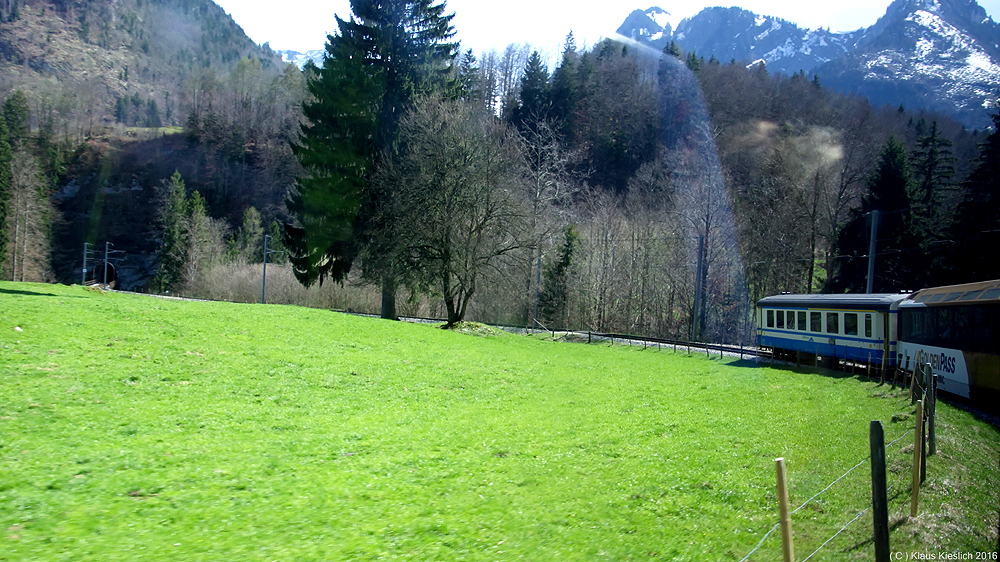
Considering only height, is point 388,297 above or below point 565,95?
below

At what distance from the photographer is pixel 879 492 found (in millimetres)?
4375

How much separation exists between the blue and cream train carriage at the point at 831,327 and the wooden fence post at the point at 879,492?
823 inches

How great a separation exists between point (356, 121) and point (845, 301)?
95.7ft

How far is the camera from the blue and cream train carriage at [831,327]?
80.5 ft

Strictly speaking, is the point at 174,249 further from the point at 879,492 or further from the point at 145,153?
the point at 879,492

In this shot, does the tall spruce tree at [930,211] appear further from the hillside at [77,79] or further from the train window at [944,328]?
the hillside at [77,79]

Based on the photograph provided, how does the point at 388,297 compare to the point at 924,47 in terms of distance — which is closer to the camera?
the point at 388,297

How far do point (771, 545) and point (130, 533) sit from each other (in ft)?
21.4

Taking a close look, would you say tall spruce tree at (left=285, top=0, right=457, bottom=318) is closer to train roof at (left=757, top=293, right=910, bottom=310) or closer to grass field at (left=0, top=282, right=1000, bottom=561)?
grass field at (left=0, top=282, right=1000, bottom=561)

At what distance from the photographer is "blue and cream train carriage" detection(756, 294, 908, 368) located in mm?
24547

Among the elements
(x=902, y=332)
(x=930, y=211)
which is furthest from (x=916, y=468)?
(x=930, y=211)

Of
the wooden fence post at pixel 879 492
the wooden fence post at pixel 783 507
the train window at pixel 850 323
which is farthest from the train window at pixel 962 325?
the wooden fence post at pixel 783 507

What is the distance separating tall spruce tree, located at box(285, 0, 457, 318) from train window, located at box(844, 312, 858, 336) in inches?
962

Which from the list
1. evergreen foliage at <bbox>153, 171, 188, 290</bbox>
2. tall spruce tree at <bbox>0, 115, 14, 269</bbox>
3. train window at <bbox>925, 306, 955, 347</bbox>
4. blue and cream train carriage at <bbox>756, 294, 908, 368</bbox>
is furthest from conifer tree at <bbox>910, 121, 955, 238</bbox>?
tall spruce tree at <bbox>0, 115, 14, 269</bbox>
